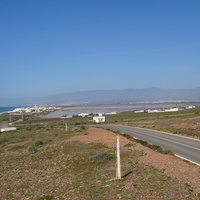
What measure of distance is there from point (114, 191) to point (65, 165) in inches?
324

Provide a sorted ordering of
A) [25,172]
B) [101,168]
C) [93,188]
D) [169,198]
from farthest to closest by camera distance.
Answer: [25,172]
[101,168]
[93,188]
[169,198]

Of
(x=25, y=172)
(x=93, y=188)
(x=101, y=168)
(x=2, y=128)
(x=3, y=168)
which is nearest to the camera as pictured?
(x=93, y=188)

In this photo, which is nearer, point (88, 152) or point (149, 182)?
point (149, 182)

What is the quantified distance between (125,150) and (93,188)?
10.4 m

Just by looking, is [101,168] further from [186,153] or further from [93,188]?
[186,153]

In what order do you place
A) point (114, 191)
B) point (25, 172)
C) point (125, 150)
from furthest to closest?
point (125, 150), point (25, 172), point (114, 191)

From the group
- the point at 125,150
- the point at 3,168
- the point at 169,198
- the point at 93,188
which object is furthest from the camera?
the point at 125,150

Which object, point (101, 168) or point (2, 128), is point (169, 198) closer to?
point (101, 168)

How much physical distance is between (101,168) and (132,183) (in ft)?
15.1

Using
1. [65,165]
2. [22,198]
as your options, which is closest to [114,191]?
[22,198]

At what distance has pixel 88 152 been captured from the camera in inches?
1015

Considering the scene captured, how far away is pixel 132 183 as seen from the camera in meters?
14.9

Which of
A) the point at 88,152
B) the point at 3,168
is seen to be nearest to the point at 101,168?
the point at 88,152

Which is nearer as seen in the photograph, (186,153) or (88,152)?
(186,153)
